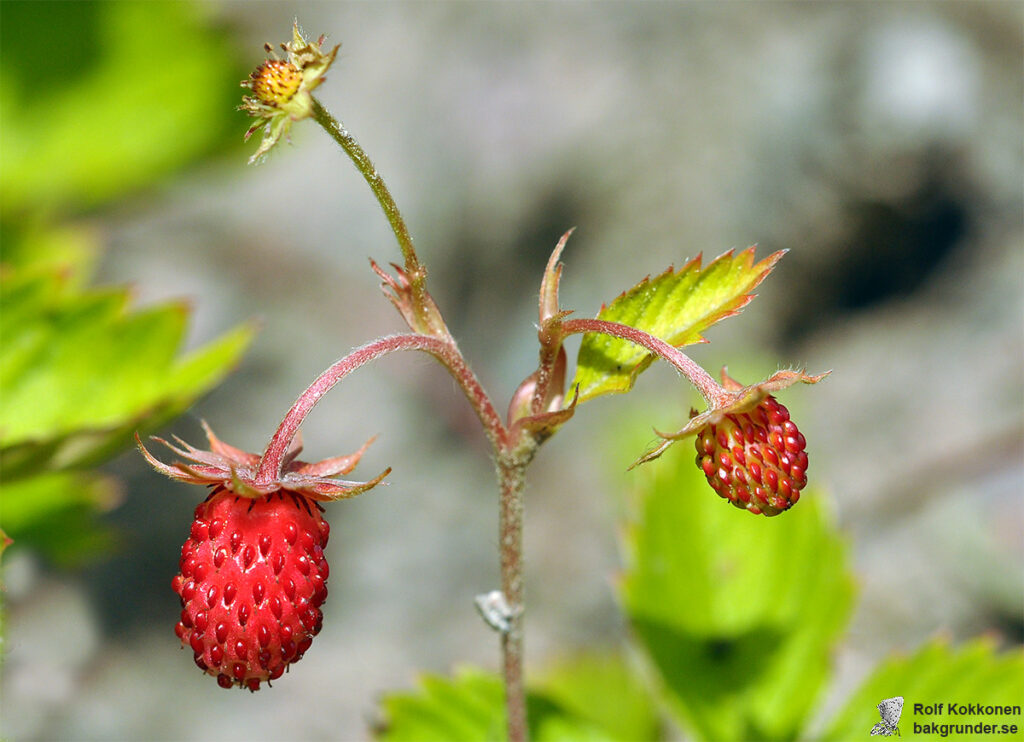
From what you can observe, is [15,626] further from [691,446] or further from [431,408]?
[691,446]

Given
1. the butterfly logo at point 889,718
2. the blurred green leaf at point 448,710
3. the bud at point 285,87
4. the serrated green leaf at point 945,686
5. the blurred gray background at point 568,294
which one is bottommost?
the blurred green leaf at point 448,710

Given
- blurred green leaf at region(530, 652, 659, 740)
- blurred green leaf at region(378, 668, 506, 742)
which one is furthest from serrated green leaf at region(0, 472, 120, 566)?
blurred green leaf at region(530, 652, 659, 740)

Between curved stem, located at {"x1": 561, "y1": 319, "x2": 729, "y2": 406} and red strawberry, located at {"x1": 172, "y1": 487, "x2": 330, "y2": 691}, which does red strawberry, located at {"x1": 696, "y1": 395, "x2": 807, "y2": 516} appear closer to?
curved stem, located at {"x1": 561, "y1": 319, "x2": 729, "y2": 406}

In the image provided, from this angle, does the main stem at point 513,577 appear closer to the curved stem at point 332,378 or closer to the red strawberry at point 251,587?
the curved stem at point 332,378

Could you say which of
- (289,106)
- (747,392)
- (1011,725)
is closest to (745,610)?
(1011,725)

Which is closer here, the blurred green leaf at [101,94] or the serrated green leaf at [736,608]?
the serrated green leaf at [736,608]

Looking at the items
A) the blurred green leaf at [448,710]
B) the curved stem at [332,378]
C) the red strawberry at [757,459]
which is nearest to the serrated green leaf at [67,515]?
the blurred green leaf at [448,710]
